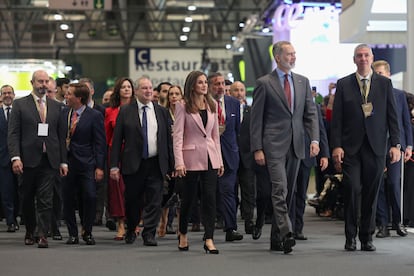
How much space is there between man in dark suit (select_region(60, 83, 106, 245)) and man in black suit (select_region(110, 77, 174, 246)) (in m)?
0.26

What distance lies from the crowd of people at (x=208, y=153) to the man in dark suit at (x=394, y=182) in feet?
0.04

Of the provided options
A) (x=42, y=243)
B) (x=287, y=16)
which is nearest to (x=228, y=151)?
(x=42, y=243)

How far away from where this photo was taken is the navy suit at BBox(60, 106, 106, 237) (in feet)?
29.3

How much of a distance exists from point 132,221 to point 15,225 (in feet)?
7.63

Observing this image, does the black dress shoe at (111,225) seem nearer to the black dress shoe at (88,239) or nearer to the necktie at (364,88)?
the black dress shoe at (88,239)

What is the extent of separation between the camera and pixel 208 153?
26.2 ft

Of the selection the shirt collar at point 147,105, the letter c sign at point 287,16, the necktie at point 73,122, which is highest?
the letter c sign at point 287,16

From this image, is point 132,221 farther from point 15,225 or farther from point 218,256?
point 15,225

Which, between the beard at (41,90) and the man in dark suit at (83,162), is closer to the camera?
the beard at (41,90)

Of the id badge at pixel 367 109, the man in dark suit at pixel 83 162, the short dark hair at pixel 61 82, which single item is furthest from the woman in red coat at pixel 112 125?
the id badge at pixel 367 109

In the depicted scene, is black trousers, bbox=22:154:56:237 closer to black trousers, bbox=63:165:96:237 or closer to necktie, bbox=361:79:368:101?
black trousers, bbox=63:165:96:237

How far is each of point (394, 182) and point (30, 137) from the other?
3.63 meters

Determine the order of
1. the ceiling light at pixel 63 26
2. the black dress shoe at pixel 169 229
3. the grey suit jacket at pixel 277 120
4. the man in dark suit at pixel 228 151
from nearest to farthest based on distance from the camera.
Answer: the grey suit jacket at pixel 277 120 < the man in dark suit at pixel 228 151 < the black dress shoe at pixel 169 229 < the ceiling light at pixel 63 26

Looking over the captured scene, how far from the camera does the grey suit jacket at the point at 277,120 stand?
307 inches
